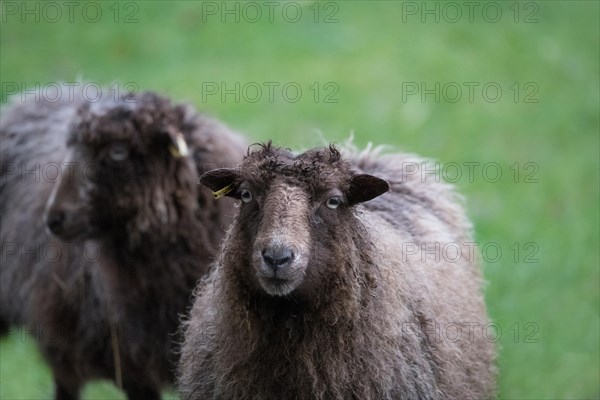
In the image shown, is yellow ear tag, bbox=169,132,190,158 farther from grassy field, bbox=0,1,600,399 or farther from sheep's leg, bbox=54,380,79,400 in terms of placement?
grassy field, bbox=0,1,600,399

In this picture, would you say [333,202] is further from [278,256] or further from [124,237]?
[124,237]

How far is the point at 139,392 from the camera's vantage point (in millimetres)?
7434

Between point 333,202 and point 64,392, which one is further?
point 64,392

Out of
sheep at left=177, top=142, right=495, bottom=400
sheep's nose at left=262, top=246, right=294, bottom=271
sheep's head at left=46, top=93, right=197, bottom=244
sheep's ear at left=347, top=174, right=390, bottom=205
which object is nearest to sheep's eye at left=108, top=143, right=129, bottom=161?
sheep's head at left=46, top=93, right=197, bottom=244

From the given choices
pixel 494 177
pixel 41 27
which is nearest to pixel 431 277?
pixel 494 177

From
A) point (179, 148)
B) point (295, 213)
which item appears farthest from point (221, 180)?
point (179, 148)

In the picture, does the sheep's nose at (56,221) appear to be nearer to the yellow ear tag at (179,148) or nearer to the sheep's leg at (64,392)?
the yellow ear tag at (179,148)

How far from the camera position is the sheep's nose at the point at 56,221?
6.78 meters

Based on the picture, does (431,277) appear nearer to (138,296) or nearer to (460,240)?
(460,240)

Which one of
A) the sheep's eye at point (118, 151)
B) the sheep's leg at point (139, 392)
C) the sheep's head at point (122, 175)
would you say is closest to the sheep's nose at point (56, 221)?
the sheep's head at point (122, 175)

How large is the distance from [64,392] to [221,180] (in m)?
3.58

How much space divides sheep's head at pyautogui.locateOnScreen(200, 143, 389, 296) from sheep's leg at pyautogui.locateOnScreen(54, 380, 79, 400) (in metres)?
3.34

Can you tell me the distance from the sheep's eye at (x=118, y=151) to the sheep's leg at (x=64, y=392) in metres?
2.01

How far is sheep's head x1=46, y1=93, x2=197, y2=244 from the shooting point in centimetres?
684
